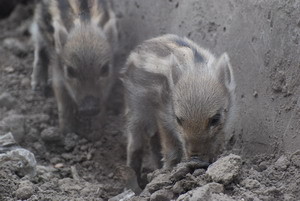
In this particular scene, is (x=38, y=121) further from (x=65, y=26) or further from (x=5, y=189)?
(x=5, y=189)

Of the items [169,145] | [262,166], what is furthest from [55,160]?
[262,166]

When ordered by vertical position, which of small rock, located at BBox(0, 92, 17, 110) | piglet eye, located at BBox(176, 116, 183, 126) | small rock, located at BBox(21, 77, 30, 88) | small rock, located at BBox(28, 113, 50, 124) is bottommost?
small rock, located at BBox(28, 113, 50, 124)

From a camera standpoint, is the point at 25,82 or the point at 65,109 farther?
the point at 25,82

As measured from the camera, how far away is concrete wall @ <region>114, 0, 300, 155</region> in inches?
200

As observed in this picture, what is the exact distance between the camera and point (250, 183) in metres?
4.43

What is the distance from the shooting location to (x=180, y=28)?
6715 millimetres

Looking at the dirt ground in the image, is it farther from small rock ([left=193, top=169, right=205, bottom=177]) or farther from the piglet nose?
the piglet nose

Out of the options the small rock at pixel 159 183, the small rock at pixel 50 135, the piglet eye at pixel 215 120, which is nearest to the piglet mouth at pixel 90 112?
the small rock at pixel 50 135

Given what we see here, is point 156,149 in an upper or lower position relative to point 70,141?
upper

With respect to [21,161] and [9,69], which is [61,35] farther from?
[21,161]

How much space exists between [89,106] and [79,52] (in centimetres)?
60

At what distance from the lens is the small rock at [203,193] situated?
Result: 4.11 m

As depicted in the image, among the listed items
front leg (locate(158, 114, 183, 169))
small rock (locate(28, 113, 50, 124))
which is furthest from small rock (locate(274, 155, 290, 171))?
small rock (locate(28, 113, 50, 124))

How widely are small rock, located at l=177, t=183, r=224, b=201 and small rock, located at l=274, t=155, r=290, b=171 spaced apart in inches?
25.4
